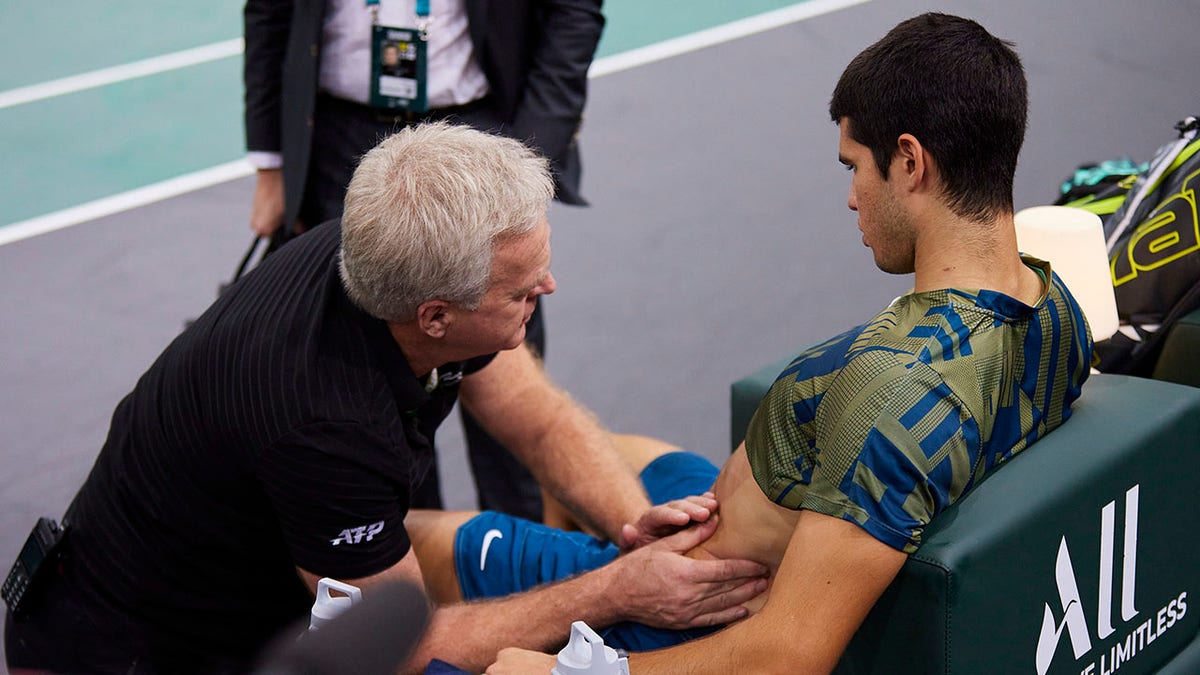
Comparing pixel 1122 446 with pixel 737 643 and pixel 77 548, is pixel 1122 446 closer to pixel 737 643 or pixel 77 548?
pixel 737 643

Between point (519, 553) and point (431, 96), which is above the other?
point (431, 96)

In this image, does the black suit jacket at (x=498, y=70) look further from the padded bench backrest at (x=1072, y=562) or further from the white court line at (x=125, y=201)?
the white court line at (x=125, y=201)

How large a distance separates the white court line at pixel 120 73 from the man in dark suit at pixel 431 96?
9.11ft

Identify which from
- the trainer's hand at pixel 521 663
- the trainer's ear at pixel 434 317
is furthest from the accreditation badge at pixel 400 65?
the trainer's hand at pixel 521 663

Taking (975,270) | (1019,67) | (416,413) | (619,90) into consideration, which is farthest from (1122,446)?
(619,90)

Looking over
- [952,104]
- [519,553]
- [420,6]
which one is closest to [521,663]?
[519,553]

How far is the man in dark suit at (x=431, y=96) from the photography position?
329 cm

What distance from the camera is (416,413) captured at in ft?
7.57

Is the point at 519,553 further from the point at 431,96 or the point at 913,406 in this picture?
the point at 431,96

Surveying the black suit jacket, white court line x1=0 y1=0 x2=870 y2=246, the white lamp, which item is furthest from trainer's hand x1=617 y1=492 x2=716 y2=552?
white court line x1=0 y1=0 x2=870 y2=246

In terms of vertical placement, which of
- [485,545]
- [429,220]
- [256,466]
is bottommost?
[485,545]

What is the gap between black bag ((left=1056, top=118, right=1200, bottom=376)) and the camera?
3059mm

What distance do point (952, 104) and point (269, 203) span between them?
2.03 m

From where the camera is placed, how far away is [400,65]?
324cm
